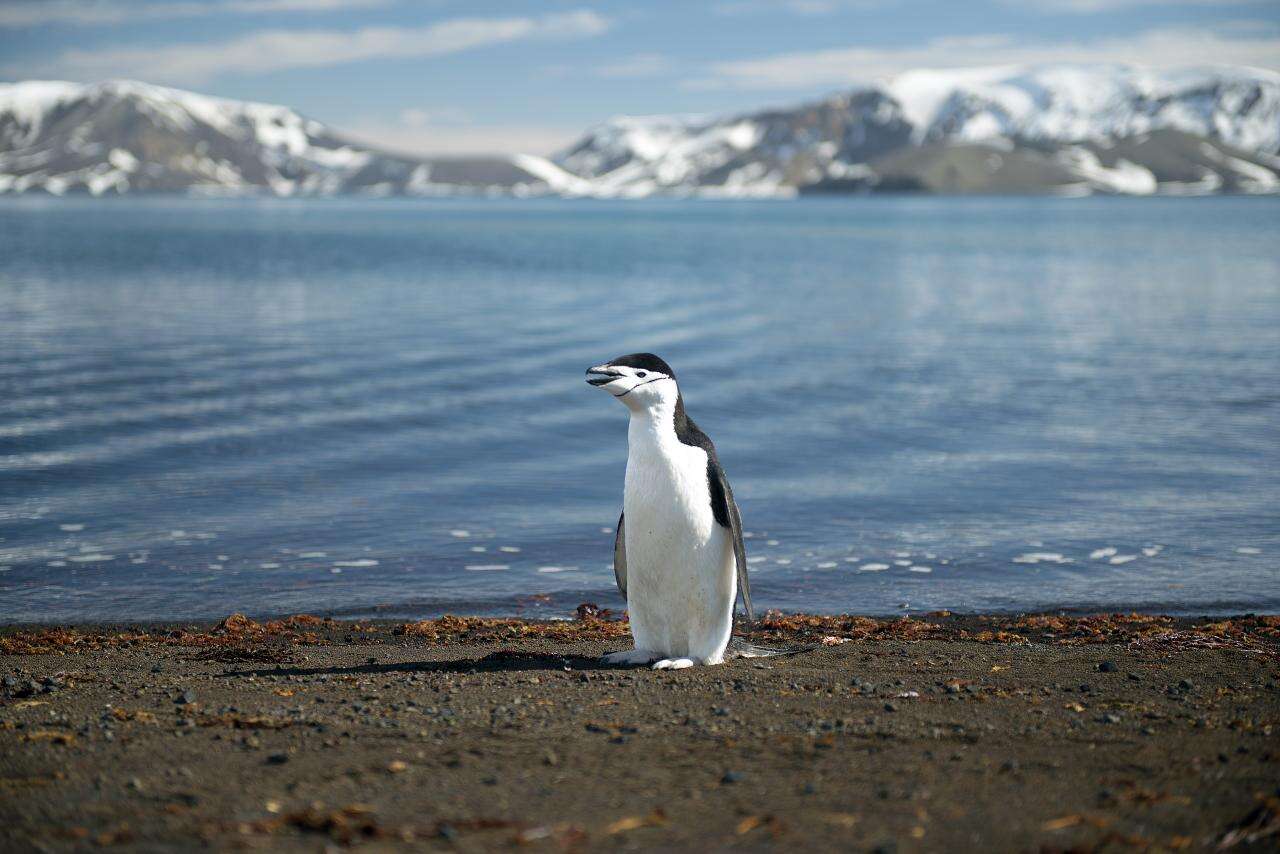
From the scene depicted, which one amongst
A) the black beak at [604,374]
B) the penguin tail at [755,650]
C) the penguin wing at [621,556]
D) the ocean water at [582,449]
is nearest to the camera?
the black beak at [604,374]

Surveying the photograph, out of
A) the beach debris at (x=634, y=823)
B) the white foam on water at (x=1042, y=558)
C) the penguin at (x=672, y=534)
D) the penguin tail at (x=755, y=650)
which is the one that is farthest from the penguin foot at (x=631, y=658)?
the white foam on water at (x=1042, y=558)

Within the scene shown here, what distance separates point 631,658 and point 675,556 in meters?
0.80

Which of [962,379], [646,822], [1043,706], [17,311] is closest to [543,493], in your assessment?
[1043,706]

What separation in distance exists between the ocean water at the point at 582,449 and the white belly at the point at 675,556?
305 cm

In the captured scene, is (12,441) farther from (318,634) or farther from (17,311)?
(17,311)

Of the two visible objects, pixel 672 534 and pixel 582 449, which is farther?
pixel 582 449

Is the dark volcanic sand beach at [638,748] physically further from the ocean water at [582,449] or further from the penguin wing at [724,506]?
the ocean water at [582,449]

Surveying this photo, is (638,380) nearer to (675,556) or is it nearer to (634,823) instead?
(675,556)

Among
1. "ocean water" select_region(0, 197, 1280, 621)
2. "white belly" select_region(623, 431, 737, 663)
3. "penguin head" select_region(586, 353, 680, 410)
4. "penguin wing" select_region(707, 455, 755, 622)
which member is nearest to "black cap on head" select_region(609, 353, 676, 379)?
"penguin head" select_region(586, 353, 680, 410)

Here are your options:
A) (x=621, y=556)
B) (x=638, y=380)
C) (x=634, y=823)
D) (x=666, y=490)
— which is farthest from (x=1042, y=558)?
(x=634, y=823)

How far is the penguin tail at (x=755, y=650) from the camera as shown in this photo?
8.86 m

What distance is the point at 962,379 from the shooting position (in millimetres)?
26281

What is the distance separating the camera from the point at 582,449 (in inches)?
745

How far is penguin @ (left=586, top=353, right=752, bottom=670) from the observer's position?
8219mm
